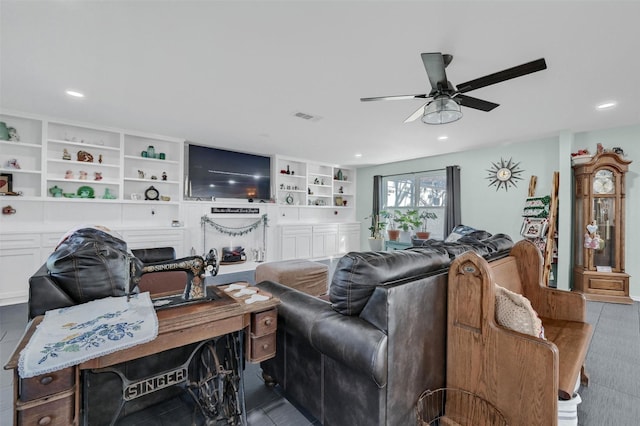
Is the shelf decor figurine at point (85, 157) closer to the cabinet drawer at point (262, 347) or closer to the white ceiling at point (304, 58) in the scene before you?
the white ceiling at point (304, 58)

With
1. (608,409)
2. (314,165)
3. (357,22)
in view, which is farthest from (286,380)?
(314,165)

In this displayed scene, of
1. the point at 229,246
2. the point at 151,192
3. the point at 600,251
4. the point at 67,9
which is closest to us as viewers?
the point at 67,9

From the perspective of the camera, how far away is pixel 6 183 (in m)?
3.64

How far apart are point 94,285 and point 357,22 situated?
2.15 meters

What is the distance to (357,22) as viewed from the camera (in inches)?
72.4

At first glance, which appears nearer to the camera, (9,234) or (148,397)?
(148,397)

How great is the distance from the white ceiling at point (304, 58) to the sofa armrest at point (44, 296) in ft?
5.43

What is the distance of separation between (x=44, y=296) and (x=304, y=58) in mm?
2228

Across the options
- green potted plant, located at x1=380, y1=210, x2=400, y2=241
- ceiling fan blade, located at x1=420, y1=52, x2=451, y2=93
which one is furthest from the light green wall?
ceiling fan blade, located at x1=420, y1=52, x2=451, y2=93

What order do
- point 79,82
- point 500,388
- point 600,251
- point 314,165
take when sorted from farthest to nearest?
point 314,165 → point 600,251 → point 79,82 → point 500,388

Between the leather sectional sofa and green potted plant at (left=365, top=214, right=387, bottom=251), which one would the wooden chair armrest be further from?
green potted plant at (left=365, top=214, right=387, bottom=251)

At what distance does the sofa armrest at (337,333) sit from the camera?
1.13 m

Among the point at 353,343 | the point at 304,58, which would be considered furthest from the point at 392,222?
the point at 353,343

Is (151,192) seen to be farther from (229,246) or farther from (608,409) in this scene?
(608,409)
